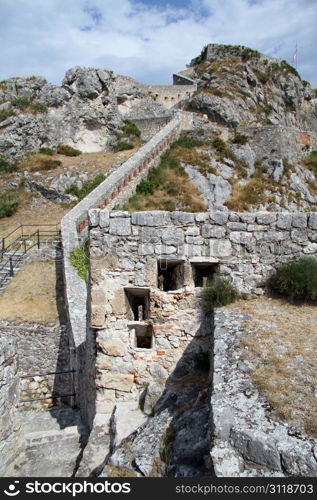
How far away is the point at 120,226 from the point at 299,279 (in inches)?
106

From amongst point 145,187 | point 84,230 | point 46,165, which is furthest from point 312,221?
point 46,165

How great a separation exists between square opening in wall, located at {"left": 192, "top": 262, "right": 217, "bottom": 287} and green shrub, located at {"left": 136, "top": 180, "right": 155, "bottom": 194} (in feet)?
54.4

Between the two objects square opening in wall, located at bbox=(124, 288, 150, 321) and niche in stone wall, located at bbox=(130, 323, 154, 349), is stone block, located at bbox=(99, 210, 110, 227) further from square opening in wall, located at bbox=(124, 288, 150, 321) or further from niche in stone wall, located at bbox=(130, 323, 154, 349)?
niche in stone wall, located at bbox=(130, 323, 154, 349)

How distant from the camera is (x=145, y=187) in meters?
22.5

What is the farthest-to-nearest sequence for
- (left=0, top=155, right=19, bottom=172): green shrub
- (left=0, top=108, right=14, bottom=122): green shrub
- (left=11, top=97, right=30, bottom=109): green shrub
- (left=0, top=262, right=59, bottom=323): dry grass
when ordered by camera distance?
(left=11, top=97, right=30, bottom=109): green shrub → (left=0, top=108, right=14, bottom=122): green shrub → (left=0, top=155, right=19, bottom=172): green shrub → (left=0, top=262, right=59, bottom=323): dry grass

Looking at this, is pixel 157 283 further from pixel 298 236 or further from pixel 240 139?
pixel 240 139

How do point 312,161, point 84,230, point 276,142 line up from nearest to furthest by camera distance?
point 84,230 → point 276,142 → point 312,161

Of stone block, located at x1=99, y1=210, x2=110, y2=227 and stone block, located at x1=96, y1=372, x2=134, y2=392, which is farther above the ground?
stone block, located at x1=99, y1=210, x2=110, y2=227

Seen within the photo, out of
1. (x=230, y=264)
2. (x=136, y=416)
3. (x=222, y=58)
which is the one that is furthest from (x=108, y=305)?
(x=222, y=58)

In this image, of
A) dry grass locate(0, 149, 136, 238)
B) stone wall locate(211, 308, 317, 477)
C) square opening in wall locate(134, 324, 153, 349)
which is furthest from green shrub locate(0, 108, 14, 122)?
stone wall locate(211, 308, 317, 477)

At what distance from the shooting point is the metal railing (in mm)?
16517

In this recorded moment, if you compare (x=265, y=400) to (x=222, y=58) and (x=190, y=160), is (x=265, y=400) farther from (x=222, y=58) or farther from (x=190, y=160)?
(x=222, y=58)

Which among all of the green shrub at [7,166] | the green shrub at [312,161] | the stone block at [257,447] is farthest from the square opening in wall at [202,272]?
the green shrub at [312,161]

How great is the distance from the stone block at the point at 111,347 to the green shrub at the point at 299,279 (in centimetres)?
250
